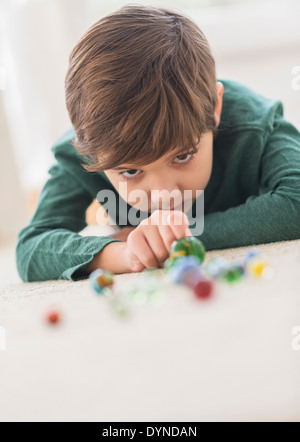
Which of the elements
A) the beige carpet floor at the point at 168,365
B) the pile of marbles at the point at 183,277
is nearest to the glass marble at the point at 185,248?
the pile of marbles at the point at 183,277

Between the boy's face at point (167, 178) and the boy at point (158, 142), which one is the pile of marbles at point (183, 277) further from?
the boy's face at point (167, 178)

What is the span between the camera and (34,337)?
0.46m

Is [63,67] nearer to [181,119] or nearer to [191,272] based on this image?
[181,119]

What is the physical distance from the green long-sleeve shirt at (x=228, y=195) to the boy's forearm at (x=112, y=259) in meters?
0.01

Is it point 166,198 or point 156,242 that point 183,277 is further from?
point 166,198

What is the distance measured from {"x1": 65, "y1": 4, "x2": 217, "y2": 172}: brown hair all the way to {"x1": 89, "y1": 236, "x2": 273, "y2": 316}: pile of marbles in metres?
0.19

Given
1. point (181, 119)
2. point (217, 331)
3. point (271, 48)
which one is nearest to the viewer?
point (217, 331)

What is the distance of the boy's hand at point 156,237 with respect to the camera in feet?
2.03

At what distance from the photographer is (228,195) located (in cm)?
96

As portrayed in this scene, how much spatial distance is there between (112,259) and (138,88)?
0.79ft

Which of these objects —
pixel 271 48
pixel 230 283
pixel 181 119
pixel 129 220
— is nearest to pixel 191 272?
pixel 230 283

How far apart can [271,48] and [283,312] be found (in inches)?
62.3

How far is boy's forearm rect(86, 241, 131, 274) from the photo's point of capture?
28.6 inches
